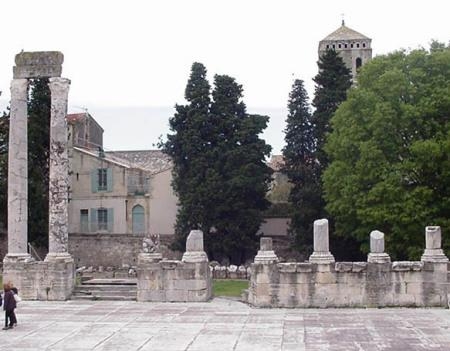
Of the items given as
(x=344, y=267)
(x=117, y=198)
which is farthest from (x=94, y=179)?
(x=344, y=267)

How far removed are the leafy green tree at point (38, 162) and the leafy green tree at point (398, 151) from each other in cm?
1699

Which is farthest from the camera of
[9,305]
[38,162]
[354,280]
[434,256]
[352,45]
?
[352,45]

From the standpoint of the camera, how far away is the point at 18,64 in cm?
2786

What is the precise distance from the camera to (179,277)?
24.9 m

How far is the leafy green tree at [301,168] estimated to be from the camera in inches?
1551

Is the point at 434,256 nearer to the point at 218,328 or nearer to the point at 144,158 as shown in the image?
the point at 218,328

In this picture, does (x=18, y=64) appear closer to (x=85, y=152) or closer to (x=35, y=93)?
(x=35, y=93)

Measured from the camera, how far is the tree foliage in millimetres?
41156

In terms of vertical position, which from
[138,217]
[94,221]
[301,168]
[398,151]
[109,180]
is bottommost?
[94,221]

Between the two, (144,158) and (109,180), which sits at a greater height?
(144,158)

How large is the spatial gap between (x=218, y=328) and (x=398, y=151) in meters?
16.4

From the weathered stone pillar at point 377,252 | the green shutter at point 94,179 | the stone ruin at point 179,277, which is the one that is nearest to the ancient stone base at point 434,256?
the weathered stone pillar at point 377,252

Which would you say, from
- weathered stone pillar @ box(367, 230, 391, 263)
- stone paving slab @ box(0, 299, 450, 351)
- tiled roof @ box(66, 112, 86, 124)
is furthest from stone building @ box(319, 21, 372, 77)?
stone paving slab @ box(0, 299, 450, 351)

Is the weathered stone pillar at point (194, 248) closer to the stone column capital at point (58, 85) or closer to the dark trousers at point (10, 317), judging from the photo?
the dark trousers at point (10, 317)
